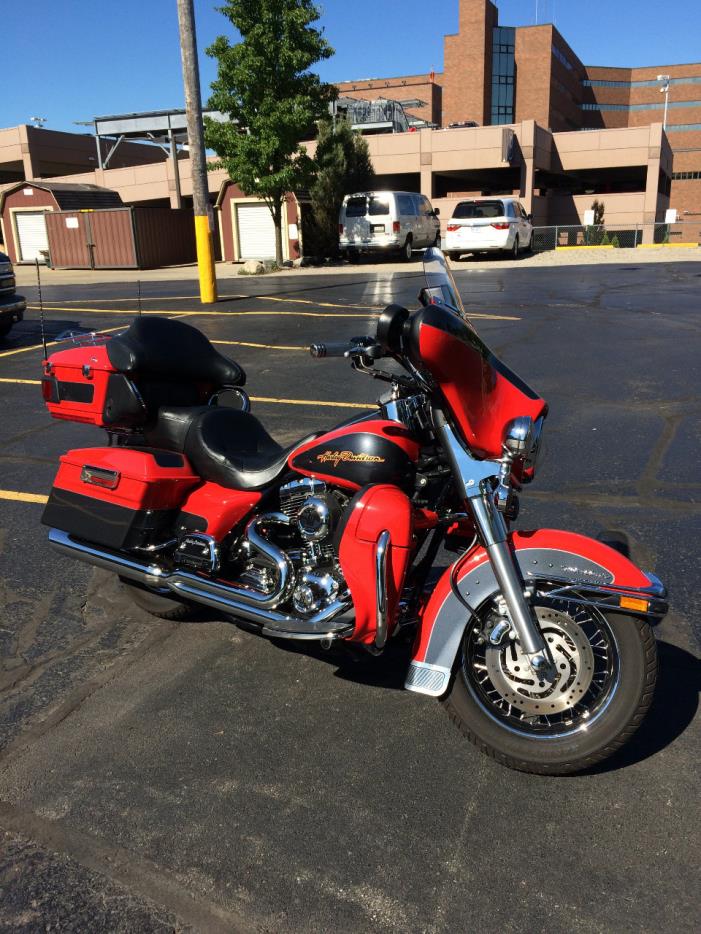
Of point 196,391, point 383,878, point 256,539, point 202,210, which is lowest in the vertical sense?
point 383,878

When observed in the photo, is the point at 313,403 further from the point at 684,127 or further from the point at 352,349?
the point at 684,127

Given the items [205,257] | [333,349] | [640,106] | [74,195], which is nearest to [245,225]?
[74,195]

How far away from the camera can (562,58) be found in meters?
64.2

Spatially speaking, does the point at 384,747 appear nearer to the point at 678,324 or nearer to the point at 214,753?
the point at 214,753

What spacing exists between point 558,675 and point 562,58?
72738mm

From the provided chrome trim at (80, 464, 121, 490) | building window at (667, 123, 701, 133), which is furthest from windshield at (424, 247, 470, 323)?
building window at (667, 123, 701, 133)

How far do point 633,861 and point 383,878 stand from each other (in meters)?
0.76

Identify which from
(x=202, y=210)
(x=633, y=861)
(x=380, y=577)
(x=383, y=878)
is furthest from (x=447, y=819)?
(x=202, y=210)

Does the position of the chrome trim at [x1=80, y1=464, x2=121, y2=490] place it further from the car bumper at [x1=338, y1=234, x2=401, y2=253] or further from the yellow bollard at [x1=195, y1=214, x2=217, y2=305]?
the car bumper at [x1=338, y1=234, x2=401, y2=253]

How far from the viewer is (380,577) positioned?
8.74ft

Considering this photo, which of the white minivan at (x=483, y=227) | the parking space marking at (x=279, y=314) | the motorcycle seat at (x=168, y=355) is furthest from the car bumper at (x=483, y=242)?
the motorcycle seat at (x=168, y=355)

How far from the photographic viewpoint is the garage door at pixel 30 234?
115ft

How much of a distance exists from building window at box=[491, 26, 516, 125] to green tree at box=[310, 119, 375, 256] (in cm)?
3390

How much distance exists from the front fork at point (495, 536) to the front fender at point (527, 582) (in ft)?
0.28
